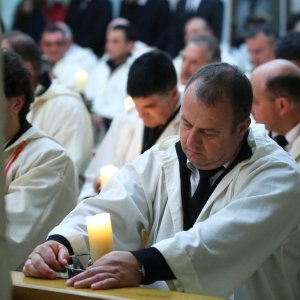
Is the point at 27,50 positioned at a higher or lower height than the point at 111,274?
higher

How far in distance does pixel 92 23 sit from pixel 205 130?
749cm

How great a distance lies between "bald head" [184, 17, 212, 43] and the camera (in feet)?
28.4

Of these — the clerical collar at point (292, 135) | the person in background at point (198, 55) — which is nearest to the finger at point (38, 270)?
the clerical collar at point (292, 135)

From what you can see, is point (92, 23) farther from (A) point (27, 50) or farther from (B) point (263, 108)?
(B) point (263, 108)

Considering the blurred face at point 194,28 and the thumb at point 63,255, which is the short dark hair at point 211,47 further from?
the thumb at point 63,255

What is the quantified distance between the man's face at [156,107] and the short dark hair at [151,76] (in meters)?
0.04

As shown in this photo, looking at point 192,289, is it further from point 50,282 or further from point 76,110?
point 76,110

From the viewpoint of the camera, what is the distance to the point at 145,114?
15.4ft

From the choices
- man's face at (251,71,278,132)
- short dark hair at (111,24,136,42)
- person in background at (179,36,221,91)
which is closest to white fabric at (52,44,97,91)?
short dark hair at (111,24,136,42)

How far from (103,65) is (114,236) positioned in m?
6.33

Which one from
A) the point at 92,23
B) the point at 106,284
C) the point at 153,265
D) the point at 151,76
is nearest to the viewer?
the point at 106,284

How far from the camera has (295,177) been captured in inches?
117

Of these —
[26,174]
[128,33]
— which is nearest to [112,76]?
[128,33]

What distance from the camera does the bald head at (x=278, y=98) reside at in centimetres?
418
